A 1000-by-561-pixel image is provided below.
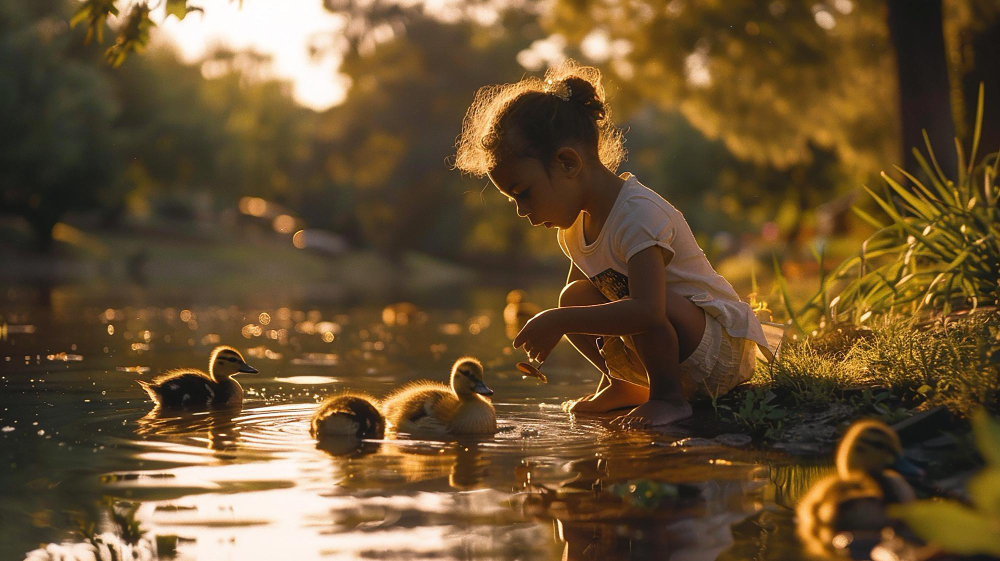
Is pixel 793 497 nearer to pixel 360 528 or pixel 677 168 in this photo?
pixel 360 528

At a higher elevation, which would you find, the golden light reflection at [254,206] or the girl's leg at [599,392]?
the golden light reflection at [254,206]

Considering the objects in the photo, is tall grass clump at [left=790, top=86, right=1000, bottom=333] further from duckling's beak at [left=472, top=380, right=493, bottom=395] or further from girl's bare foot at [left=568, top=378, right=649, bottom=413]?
duckling's beak at [left=472, top=380, right=493, bottom=395]

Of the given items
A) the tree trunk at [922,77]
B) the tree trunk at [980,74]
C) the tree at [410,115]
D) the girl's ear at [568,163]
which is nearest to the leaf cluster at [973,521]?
the girl's ear at [568,163]

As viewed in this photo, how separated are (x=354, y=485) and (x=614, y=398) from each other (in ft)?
8.53

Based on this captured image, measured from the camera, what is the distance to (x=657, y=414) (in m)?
5.90

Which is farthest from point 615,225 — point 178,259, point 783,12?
point 178,259

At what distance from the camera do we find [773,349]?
674 centimetres

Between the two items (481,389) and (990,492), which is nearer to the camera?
(990,492)

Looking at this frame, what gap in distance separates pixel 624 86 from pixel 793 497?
60.6 ft

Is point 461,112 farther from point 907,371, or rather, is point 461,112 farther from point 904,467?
point 904,467

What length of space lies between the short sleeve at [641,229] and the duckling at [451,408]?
1006 mm

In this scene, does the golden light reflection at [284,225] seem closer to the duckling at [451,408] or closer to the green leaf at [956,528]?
the duckling at [451,408]

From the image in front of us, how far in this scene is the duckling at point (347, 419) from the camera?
5.61 metres

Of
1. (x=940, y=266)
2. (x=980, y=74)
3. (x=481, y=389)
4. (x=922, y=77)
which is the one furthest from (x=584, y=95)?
(x=980, y=74)
